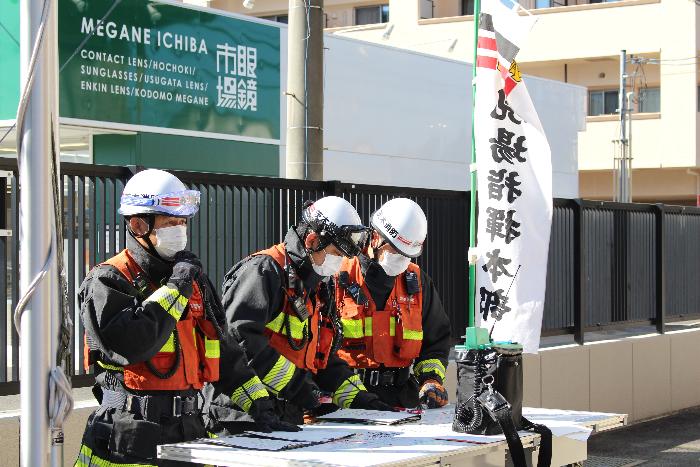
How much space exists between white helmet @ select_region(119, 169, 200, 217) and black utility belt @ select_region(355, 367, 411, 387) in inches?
80.6

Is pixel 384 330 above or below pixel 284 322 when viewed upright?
below

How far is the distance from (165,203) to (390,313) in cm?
205

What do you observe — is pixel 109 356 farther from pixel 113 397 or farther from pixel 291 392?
pixel 291 392

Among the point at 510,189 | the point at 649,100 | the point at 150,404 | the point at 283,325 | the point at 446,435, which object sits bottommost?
the point at 446,435

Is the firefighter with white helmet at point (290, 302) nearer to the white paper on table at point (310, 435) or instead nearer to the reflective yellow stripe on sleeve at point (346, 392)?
the reflective yellow stripe on sleeve at point (346, 392)

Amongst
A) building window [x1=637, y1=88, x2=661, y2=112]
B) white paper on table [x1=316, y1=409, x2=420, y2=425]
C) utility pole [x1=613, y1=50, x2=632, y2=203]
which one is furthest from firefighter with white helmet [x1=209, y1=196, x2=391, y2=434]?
building window [x1=637, y1=88, x2=661, y2=112]

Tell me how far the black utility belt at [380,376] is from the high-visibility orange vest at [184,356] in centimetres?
170

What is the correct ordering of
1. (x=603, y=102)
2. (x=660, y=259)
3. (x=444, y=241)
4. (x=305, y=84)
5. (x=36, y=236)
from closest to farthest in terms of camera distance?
(x=36, y=236)
(x=305, y=84)
(x=444, y=241)
(x=660, y=259)
(x=603, y=102)

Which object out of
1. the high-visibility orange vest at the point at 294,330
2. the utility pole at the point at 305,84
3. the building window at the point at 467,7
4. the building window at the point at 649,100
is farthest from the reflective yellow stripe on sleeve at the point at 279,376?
the building window at the point at 467,7

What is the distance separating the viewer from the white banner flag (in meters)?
9.06

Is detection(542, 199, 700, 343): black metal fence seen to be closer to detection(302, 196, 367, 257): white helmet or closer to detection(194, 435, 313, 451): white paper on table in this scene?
detection(302, 196, 367, 257): white helmet

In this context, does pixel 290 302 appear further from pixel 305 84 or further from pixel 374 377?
pixel 305 84

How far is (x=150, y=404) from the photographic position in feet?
16.5

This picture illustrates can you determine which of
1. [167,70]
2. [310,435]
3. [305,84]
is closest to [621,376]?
[305,84]
